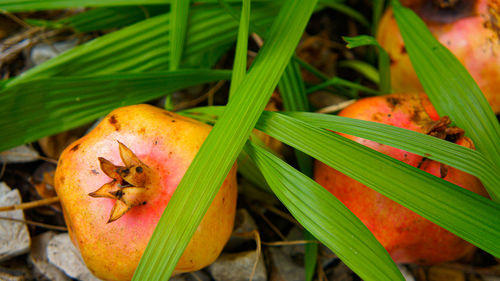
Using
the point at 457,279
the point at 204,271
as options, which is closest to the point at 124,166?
the point at 204,271

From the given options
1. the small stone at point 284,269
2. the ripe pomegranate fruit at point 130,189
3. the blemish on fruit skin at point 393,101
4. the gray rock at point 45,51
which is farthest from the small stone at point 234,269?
the gray rock at point 45,51

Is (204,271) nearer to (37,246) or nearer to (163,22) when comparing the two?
(37,246)

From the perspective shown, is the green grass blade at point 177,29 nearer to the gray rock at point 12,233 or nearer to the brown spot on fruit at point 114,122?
the brown spot on fruit at point 114,122

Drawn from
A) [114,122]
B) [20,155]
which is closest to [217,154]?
[114,122]

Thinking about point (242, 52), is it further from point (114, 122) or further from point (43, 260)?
point (43, 260)

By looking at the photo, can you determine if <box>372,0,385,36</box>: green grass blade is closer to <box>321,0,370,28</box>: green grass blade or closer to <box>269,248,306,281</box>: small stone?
<box>321,0,370,28</box>: green grass blade

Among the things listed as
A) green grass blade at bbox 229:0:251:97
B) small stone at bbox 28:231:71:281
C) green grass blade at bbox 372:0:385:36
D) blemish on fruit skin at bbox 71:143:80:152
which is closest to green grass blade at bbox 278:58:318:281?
green grass blade at bbox 229:0:251:97

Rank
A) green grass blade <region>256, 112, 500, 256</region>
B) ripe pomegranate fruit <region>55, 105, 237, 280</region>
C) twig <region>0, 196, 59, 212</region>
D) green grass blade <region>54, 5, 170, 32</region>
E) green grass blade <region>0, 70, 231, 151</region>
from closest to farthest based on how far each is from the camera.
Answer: green grass blade <region>256, 112, 500, 256</region>, ripe pomegranate fruit <region>55, 105, 237, 280</region>, green grass blade <region>0, 70, 231, 151</region>, twig <region>0, 196, 59, 212</region>, green grass blade <region>54, 5, 170, 32</region>
